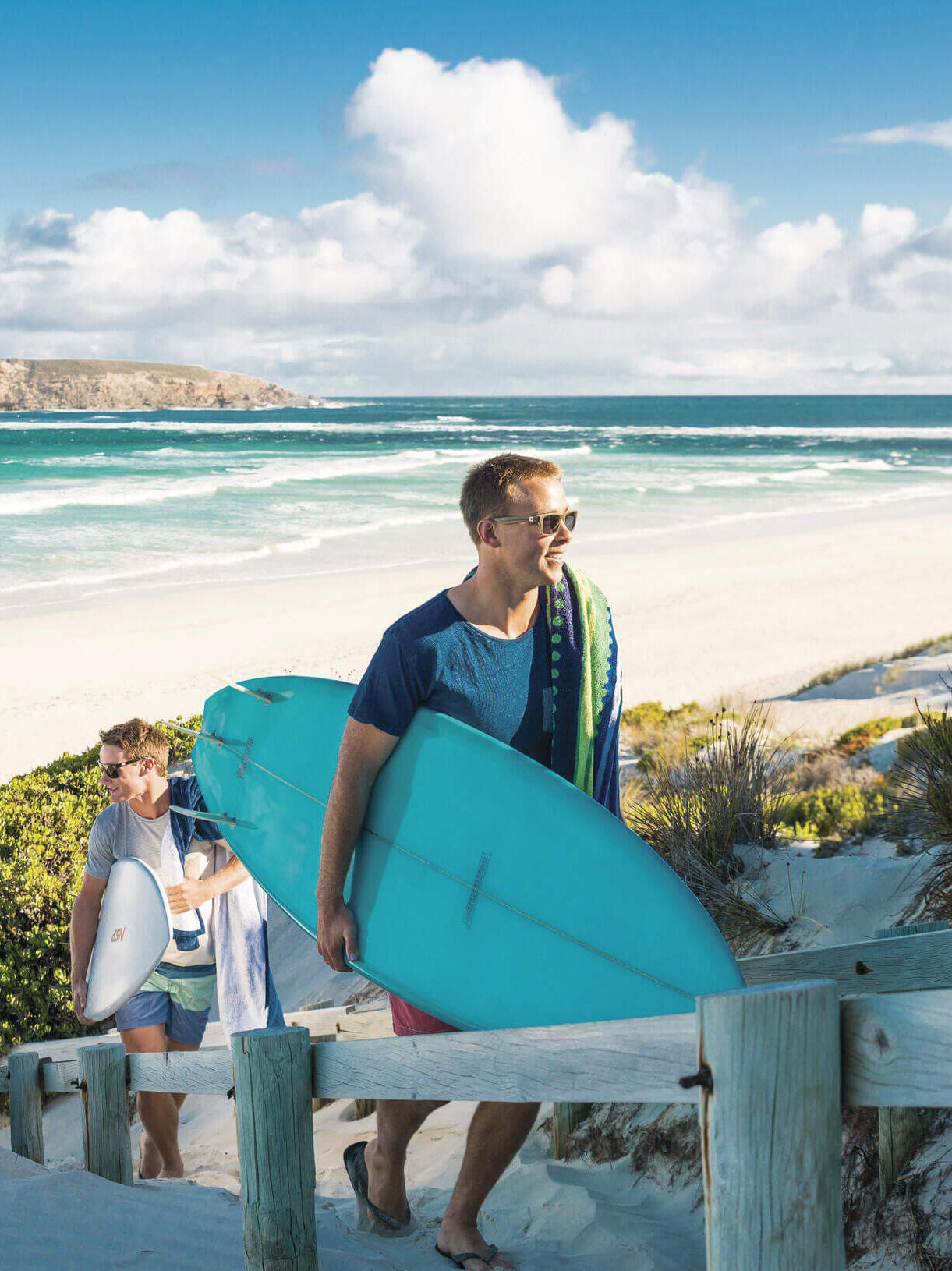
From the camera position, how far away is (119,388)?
112500mm

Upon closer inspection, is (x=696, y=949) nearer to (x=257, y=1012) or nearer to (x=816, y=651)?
(x=257, y=1012)

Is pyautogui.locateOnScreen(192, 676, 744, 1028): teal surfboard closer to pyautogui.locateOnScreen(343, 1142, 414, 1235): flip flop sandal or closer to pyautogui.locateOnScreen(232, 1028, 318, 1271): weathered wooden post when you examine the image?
pyautogui.locateOnScreen(232, 1028, 318, 1271): weathered wooden post

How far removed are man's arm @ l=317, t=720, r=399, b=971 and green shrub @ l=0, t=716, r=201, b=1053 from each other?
120 inches

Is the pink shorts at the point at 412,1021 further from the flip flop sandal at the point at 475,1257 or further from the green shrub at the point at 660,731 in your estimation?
the green shrub at the point at 660,731

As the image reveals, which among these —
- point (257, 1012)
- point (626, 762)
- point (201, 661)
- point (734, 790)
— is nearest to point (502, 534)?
point (257, 1012)

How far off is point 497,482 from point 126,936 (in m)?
1.96

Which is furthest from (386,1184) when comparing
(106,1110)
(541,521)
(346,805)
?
(541,521)

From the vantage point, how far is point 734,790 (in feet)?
14.5

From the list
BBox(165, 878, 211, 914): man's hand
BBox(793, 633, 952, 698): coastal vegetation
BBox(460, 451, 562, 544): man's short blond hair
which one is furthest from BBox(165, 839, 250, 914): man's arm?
BBox(793, 633, 952, 698): coastal vegetation

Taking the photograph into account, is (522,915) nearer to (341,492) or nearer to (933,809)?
(933,809)

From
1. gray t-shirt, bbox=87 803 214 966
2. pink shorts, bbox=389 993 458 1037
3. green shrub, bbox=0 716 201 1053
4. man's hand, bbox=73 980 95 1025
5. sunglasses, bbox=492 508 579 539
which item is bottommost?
green shrub, bbox=0 716 201 1053

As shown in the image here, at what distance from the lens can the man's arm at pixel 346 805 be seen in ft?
7.91

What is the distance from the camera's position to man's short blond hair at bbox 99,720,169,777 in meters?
3.51

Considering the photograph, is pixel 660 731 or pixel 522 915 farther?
pixel 660 731
